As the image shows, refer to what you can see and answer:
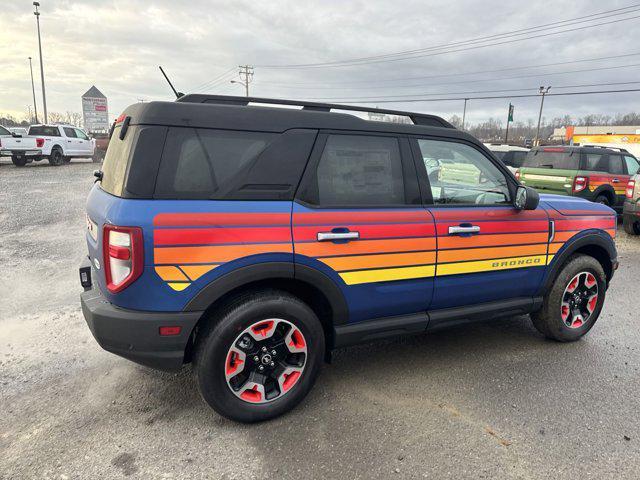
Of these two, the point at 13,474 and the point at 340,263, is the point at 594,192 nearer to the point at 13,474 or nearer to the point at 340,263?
the point at 340,263

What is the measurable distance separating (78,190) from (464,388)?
1292cm

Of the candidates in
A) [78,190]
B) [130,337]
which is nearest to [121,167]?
[130,337]

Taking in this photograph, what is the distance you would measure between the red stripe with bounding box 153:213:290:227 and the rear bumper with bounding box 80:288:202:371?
0.51 metres

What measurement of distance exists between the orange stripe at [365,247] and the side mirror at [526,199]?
33.1 inches

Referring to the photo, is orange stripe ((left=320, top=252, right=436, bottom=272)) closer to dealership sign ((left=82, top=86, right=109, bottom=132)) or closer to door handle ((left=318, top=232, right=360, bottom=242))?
door handle ((left=318, top=232, right=360, bottom=242))

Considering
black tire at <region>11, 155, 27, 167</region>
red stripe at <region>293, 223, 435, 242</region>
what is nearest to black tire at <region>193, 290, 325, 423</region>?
red stripe at <region>293, 223, 435, 242</region>

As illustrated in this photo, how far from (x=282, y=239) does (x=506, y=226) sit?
6.11ft

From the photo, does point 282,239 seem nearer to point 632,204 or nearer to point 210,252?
point 210,252

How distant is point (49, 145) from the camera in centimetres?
1950

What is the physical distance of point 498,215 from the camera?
338 cm

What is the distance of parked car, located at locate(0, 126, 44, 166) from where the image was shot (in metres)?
18.1

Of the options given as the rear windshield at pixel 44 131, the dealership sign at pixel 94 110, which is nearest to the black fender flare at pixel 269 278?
the rear windshield at pixel 44 131

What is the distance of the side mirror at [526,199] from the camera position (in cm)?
335

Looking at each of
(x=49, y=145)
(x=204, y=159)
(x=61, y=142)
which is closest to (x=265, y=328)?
(x=204, y=159)
